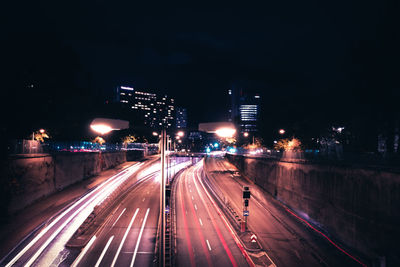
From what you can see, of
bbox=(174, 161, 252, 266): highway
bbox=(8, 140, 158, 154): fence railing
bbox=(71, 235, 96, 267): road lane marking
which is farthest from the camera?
bbox=(8, 140, 158, 154): fence railing

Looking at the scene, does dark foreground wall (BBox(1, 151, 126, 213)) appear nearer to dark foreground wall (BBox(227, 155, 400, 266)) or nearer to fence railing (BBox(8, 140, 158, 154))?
fence railing (BBox(8, 140, 158, 154))

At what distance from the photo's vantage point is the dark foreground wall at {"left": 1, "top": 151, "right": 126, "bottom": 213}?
88.3 feet

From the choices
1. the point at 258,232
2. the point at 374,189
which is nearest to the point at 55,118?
the point at 258,232

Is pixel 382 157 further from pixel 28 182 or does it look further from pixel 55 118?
pixel 55 118

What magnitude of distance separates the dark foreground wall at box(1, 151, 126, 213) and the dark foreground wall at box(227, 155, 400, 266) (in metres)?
34.8

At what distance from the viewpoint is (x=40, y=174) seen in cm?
3278

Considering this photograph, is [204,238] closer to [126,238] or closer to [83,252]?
[126,238]

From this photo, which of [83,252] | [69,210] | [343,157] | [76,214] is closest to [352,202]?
[343,157]

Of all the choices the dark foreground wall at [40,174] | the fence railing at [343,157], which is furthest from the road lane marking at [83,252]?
the fence railing at [343,157]

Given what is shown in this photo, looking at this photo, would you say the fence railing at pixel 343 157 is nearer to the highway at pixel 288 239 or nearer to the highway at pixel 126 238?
the highway at pixel 288 239

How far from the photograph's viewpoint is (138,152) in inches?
3713

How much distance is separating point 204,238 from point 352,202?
14.7m

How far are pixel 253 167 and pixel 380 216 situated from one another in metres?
40.5

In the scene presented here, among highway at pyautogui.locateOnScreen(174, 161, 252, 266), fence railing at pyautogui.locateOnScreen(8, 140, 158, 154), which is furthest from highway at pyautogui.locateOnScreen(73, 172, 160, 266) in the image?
fence railing at pyautogui.locateOnScreen(8, 140, 158, 154)
